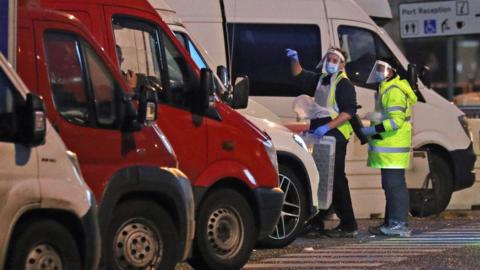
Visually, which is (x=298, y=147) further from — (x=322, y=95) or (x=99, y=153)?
(x=99, y=153)

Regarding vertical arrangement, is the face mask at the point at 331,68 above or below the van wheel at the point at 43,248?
above

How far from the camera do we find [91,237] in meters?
7.39

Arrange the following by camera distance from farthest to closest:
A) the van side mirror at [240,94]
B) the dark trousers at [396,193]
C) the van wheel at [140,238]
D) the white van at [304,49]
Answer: the white van at [304,49], the dark trousers at [396,193], the van side mirror at [240,94], the van wheel at [140,238]

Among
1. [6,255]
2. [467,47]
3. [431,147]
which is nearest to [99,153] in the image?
[6,255]

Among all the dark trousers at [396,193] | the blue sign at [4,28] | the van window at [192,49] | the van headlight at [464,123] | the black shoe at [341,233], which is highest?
the blue sign at [4,28]

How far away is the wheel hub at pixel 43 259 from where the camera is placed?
23.1 feet

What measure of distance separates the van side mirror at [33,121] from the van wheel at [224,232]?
293 centimetres

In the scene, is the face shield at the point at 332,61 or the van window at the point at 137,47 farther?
the face shield at the point at 332,61

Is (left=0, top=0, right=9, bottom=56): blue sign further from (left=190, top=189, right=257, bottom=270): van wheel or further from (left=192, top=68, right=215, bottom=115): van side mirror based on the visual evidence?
(left=190, top=189, right=257, bottom=270): van wheel

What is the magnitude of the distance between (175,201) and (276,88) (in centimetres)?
559

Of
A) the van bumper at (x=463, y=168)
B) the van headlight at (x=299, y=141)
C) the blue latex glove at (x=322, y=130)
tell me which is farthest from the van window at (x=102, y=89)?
the van bumper at (x=463, y=168)

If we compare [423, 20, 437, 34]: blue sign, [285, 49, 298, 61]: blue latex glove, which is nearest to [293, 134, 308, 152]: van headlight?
[285, 49, 298, 61]: blue latex glove

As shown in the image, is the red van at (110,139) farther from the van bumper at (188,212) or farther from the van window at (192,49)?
the van window at (192,49)

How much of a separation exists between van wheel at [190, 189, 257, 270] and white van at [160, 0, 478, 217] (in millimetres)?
3288
